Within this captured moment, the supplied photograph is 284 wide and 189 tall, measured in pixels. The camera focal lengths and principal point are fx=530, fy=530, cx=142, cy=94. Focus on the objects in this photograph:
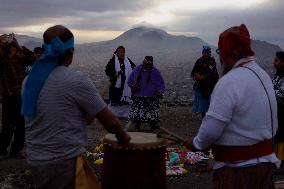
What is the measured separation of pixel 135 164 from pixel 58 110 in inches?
36.8

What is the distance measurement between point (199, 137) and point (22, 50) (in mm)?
4978

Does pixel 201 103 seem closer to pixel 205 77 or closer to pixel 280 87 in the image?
pixel 205 77

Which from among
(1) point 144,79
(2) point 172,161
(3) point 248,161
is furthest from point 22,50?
(3) point 248,161

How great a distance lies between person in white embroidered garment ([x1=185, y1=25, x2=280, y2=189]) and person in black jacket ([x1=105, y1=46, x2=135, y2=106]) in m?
7.72

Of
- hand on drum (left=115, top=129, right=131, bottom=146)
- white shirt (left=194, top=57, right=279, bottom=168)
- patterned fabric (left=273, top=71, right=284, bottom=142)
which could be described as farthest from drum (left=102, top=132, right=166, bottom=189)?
patterned fabric (left=273, top=71, right=284, bottom=142)

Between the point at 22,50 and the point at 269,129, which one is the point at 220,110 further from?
the point at 22,50

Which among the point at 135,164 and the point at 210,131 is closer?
the point at 210,131

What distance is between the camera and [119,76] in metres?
11.1

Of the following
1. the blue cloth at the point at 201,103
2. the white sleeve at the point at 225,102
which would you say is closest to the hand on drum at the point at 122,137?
the white sleeve at the point at 225,102

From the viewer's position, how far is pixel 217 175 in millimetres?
3459

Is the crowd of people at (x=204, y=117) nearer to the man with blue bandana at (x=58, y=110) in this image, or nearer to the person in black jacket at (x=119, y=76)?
the man with blue bandana at (x=58, y=110)

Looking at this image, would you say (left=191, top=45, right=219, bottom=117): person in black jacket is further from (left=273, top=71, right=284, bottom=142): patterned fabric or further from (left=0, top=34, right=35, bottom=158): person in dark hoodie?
(left=0, top=34, right=35, bottom=158): person in dark hoodie

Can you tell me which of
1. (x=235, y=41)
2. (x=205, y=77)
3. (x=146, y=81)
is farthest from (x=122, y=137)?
(x=205, y=77)

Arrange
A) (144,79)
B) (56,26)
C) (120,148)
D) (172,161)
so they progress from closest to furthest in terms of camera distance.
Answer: (56,26) < (120,148) < (172,161) < (144,79)
